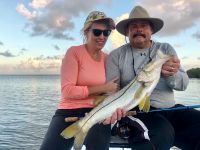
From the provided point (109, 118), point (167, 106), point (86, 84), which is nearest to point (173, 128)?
point (167, 106)

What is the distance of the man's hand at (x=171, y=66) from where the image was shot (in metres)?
4.98

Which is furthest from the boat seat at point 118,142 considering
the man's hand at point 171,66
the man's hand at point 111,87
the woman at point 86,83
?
the man's hand at point 171,66

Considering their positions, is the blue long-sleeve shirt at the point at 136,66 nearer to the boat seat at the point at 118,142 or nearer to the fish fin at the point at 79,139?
the boat seat at the point at 118,142

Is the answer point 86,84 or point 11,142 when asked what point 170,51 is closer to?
point 86,84

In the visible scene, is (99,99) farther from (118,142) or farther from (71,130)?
(118,142)

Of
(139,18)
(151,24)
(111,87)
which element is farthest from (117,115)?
(151,24)

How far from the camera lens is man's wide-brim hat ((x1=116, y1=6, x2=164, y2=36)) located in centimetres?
564

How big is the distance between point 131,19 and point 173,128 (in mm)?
1525

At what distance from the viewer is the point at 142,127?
200 inches

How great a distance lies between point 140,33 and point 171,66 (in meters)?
0.83

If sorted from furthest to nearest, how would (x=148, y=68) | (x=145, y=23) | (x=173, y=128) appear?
(x=145, y=23), (x=173, y=128), (x=148, y=68)

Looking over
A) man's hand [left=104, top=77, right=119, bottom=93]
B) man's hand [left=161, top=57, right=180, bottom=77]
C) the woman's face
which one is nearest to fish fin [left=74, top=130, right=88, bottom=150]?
man's hand [left=104, top=77, right=119, bottom=93]

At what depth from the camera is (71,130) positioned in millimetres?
4926

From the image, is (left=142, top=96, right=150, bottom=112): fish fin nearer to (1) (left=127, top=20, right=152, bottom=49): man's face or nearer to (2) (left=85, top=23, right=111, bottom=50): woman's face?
(1) (left=127, top=20, right=152, bottom=49): man's face
